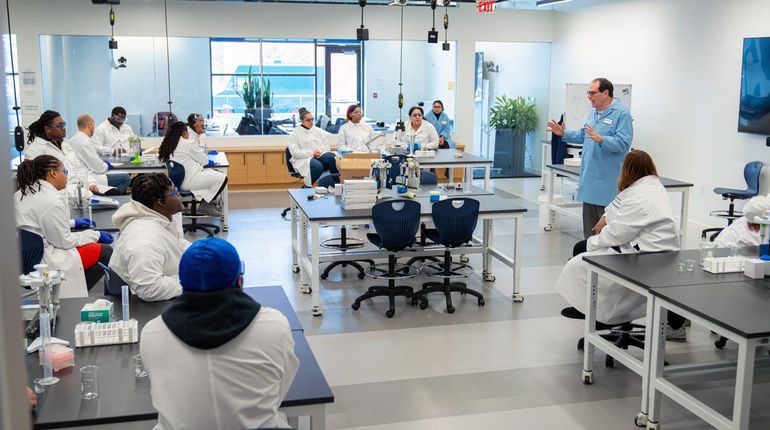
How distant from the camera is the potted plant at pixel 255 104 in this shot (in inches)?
439

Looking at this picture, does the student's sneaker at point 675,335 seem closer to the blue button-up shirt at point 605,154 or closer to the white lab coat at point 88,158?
the blue button-up shirt at point 605,154

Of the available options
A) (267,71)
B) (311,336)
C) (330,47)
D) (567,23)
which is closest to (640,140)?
(567,23)

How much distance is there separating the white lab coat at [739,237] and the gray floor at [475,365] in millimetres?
699

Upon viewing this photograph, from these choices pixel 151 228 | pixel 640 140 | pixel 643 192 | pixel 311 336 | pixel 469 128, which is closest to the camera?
pixel 151 228

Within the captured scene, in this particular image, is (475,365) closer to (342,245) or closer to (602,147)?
(602,147)

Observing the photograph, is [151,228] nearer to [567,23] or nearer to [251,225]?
[251,225]

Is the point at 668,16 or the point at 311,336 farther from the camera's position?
the point at 668,16

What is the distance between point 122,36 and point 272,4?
2.15 metres

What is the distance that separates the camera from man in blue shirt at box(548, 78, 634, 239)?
602 centimetres

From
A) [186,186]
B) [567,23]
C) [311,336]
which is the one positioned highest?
[567,23]

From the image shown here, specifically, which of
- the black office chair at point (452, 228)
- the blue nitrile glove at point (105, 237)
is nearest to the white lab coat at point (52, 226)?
the blue nitrile glove at point (105, 237)

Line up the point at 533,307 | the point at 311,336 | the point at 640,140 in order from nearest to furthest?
the point at 311,336 → the point at 533,307 → the point at 640,140

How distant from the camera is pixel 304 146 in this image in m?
9.63

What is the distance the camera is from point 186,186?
797 cm
